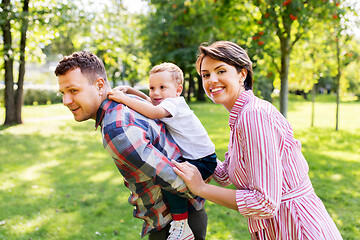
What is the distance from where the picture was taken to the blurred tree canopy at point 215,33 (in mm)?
7836

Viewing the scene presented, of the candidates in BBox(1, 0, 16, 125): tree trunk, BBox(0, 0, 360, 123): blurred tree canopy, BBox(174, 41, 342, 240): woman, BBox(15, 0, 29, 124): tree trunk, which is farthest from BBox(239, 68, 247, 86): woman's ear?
BBox(15, 0, 29, 124): tree trunk

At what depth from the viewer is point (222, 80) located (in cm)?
188

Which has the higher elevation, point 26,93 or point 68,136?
point 26,93

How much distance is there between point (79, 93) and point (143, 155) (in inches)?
21.9

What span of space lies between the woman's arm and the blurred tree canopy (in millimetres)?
6220

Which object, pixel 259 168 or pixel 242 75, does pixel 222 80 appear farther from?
pixel 259 168

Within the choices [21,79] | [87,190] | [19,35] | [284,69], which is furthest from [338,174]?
[19,35]

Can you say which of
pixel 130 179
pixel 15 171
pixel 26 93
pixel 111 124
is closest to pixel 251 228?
pixel 130 179

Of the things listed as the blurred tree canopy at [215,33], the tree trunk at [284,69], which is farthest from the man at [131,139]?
the tree trunk at [284,69]

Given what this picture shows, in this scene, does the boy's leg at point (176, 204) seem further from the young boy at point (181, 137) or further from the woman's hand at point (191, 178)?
the woman's hand at point (191, 178)

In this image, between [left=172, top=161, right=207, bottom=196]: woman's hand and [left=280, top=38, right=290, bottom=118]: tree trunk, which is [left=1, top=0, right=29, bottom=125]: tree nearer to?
[left=280, top=38, right=290, bottom=118]: tree trunk

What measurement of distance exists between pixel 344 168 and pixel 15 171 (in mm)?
8316

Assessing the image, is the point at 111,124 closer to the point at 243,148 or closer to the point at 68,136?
the point at 243,148

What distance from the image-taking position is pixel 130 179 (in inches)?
79.4
